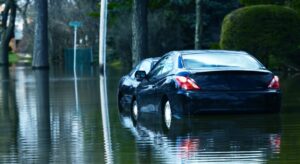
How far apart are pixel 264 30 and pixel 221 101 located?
16.3 meters

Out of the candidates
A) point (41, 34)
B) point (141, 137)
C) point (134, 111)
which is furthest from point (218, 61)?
point (41, 34)

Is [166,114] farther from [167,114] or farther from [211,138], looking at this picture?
[211,138]

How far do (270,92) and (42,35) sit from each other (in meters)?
35.0

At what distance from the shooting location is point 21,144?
11.4 meters

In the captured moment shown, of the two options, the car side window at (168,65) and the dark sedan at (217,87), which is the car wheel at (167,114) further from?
the car side window at (168,65)

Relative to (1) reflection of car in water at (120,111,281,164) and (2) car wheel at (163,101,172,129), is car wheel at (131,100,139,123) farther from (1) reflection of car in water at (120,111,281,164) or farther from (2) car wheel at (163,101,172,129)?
(2) car wheel at (163,101,172,129)

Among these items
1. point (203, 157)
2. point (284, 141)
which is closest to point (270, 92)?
point (284, 141)

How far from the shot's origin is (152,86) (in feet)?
47.6

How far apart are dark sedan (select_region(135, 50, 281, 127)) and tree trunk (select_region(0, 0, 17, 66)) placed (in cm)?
5006

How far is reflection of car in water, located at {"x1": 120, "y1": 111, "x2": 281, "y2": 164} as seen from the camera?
9578 millimetres

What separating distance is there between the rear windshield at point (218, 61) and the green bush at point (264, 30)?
49.2 feet

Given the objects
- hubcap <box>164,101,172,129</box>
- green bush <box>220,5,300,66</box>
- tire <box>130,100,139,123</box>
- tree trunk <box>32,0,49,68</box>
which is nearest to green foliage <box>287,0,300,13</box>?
green bush <box>220,5,300,66</box>

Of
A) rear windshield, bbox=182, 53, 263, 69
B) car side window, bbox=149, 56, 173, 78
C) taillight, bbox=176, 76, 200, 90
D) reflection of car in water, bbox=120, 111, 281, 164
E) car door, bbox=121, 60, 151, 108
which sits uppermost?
rear windshield, bbox=182, 53, 263, 69

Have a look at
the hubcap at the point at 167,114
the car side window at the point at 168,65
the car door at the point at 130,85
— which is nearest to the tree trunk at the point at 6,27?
the car door at the point at 130,85
